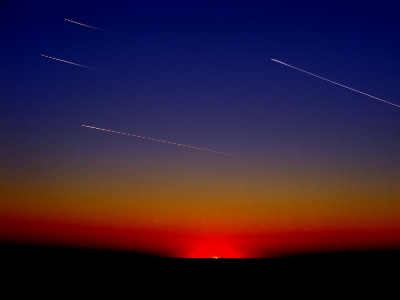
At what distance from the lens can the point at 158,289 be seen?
13297 mm

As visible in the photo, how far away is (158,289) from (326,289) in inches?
208

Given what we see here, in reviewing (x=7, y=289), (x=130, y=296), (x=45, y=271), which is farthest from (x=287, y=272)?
(x=7, y=289)

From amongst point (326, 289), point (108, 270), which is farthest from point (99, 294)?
point (326, 289)

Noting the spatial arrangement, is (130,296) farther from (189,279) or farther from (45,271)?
(45,271)

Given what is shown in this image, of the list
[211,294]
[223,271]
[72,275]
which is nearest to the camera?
[211,294]

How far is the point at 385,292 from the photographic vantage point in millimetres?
13492

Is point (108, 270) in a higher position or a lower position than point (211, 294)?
higher

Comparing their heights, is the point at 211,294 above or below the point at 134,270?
below

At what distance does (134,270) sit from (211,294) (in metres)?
4.87

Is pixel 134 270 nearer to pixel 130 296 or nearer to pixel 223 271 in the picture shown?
pixel 223 271

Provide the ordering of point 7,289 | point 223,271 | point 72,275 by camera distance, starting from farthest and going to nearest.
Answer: point 223,271
point 72,275
point 7,289

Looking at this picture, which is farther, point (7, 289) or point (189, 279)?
point (189, 279)

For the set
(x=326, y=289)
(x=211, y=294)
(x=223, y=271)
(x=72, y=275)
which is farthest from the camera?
(x=223, y=271)

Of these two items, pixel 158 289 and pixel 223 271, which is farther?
pixel 223 271
